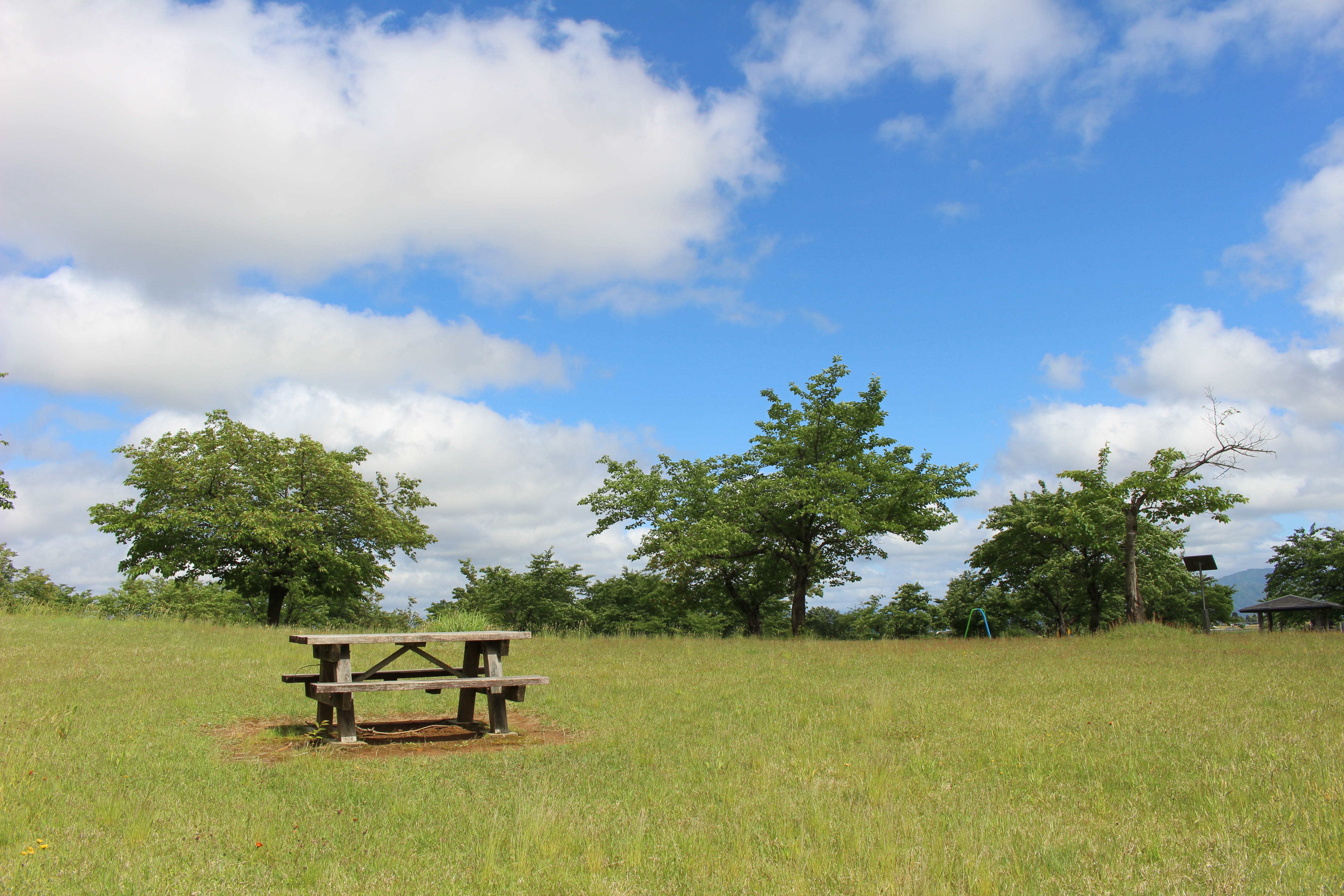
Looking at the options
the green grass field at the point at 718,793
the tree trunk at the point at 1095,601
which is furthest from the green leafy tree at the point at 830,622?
the green grass field at the point at 718,793

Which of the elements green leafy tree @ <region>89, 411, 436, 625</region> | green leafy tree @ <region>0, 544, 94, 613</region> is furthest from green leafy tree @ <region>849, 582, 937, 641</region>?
green leafy tree @ <region>0, 544, 94, 613</region>

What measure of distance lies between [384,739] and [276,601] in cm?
2607

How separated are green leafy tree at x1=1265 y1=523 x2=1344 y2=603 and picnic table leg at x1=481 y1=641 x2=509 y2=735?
5843 cm

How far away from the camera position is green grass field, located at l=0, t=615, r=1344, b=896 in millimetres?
4520

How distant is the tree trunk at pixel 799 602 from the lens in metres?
28.0

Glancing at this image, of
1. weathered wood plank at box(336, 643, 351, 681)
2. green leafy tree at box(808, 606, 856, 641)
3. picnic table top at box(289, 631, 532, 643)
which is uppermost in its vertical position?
picnic table top at box(289, 631, 532, 643)

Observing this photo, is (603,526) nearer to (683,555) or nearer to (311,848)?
(683,555)

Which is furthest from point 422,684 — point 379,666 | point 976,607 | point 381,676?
point 976,607

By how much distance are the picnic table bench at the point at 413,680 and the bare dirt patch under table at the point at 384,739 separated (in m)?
0.23

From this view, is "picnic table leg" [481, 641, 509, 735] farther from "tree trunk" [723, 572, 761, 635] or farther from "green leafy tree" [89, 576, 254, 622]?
"green leafy tree" [89, 576, 254, 622]

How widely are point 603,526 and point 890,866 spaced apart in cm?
2407

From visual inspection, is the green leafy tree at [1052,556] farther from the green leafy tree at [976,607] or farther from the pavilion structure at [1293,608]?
the pavilion structure at [1293,608]

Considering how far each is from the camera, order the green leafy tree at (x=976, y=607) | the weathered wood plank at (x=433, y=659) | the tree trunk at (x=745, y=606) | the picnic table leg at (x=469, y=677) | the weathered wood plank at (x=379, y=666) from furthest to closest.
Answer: the green leafy tree at (x=976, y=607)
the tree trunk at (x=745, y=606)
the picnic table leg at (x=469, y=677)
the weathered wood plank at (x=433, y=659)
the weathered wood plank at (x=379, y=666)

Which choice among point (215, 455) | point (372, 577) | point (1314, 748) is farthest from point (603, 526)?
point (1314, 748)
